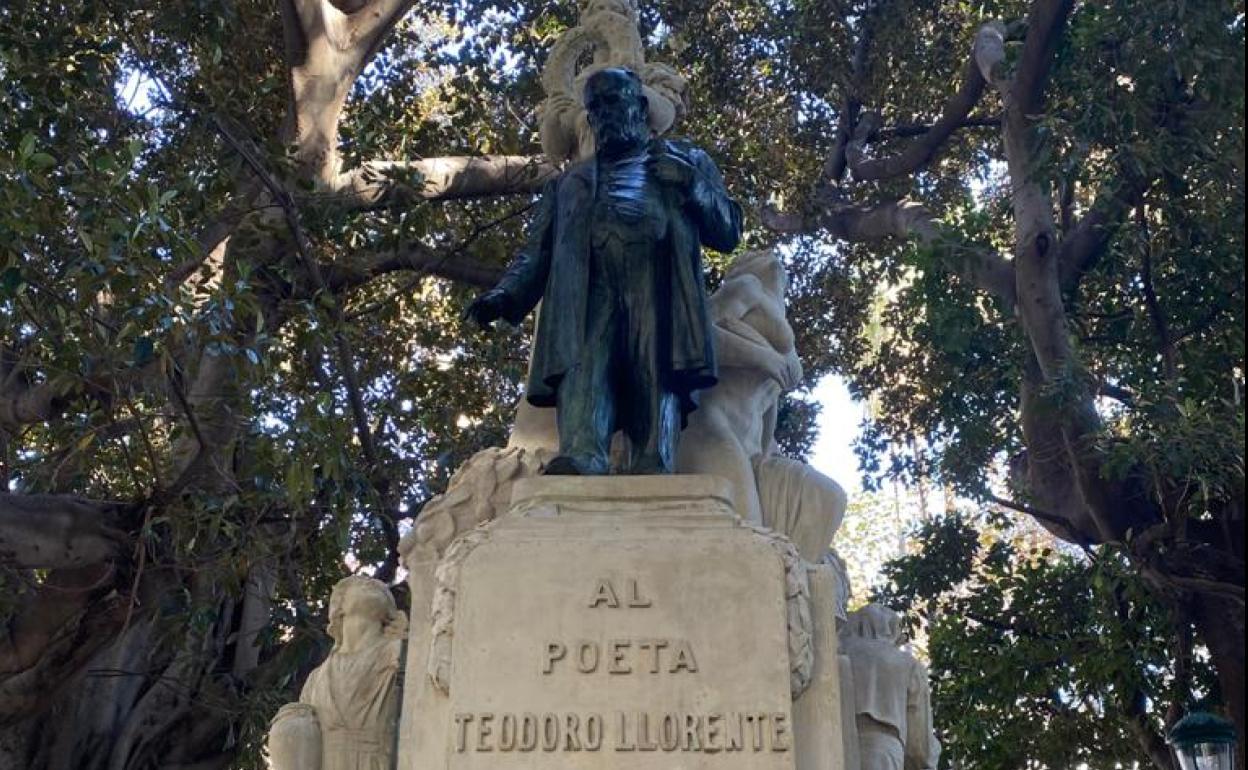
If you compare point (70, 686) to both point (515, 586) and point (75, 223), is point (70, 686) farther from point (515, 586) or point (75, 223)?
point (515, 586)

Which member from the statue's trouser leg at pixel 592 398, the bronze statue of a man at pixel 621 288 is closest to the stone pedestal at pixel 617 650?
the statue's trouser leg at pixel 592 398

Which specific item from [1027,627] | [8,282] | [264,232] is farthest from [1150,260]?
[8,282]

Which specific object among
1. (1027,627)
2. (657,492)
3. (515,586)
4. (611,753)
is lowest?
(611,753)

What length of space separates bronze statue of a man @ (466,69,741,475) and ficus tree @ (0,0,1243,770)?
2.43 meters

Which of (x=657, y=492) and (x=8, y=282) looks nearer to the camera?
(x=657, y=492)

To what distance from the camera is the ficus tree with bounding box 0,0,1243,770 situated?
8.48 m

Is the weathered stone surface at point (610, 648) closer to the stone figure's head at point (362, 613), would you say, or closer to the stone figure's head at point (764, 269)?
the stone figure's head at point (362, 613)

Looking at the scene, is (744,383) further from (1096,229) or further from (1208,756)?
(1096,229)

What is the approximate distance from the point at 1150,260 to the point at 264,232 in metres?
6.15

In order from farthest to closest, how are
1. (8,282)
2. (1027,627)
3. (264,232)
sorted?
(1027,627)
(264,232)
(8,282)

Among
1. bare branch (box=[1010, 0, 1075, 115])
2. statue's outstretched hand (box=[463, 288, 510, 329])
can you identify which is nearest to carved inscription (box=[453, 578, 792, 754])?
statue's outstretched hand (box=[463, 288, 510, 329])

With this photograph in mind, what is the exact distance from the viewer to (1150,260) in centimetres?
1134

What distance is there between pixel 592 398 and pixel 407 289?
6.40 m

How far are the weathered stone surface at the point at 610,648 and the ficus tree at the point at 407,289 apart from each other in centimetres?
310
